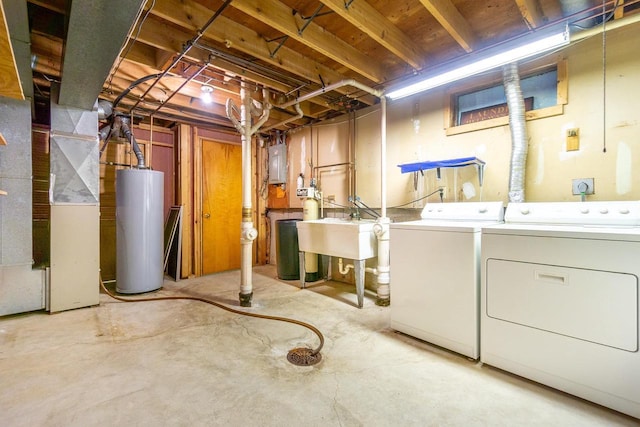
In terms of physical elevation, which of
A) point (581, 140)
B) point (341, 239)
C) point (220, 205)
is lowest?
point (341, 239)

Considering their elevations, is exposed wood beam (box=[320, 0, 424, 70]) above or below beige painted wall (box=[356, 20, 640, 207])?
above

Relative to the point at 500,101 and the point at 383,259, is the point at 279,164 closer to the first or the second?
the point at 383,259

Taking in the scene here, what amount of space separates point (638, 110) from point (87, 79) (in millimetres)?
4236

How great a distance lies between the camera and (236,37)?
96.3 inches

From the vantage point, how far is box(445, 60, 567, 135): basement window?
2328 mm

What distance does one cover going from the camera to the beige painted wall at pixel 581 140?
203 cm

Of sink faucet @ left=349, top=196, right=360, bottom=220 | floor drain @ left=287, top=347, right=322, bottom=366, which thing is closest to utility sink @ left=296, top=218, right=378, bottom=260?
sink faucet @ left=349, top=196, right=360, bottom=220

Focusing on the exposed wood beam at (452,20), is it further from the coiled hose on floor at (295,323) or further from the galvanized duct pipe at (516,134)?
the coiled hose on floor at (295,323)

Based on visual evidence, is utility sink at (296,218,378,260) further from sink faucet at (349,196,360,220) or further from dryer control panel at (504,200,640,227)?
dryer control panel at (504,200,640,227)

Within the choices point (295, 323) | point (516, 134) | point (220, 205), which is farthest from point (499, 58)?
point (220, 205)

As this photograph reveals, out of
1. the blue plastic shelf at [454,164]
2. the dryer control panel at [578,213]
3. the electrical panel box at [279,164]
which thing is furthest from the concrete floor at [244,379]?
the electrical panel box at [279,164]

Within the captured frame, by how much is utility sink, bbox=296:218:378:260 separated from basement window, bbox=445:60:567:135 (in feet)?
4.59

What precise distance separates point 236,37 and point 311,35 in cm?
65

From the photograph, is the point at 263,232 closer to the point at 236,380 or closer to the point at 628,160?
the point at 236,380
